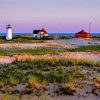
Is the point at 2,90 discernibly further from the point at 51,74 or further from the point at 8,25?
the point at 8,25

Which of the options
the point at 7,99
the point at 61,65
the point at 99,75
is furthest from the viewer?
the point at 61,65

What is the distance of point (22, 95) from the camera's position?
12.5 m

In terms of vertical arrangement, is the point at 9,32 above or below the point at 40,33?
above

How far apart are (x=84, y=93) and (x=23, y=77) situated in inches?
126

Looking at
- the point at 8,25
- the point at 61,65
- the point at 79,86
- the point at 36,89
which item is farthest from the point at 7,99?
the point at 8,25

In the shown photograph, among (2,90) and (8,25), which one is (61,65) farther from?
(8,25)

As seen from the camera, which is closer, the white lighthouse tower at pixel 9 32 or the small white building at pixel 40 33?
the white lighthouse tower at pixel 9 32

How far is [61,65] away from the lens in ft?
67.0

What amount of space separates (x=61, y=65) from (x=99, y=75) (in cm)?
→ 445

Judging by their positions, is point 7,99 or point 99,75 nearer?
point 7,99

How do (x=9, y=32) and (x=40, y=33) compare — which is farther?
(x=40, y=33)

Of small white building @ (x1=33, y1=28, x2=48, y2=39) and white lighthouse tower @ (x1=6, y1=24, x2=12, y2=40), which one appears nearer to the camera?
white lighthouse tower @ (x1=6, y1=24, x2=12, y2=40)

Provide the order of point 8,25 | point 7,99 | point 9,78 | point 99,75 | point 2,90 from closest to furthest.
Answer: point 7,99 < point 2,90 < point 9,78 < point 99,75 < point 8,25

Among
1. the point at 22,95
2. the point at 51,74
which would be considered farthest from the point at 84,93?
the point at 51,74
